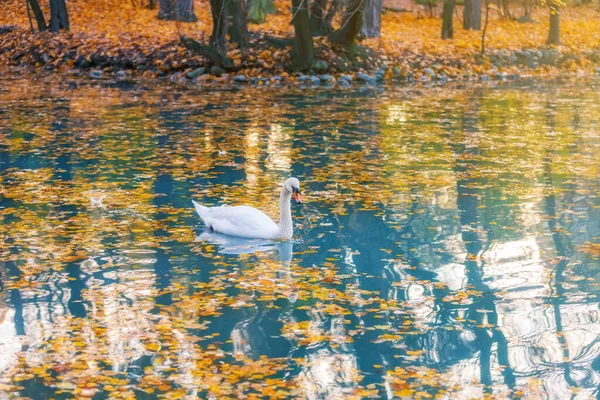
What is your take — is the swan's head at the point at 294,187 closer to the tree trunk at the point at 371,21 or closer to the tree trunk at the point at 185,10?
the tree trunk at the point at 371,21

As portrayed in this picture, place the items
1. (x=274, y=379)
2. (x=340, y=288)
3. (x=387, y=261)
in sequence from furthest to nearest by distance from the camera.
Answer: (x=387, y=261)
(x=340, y=288)
(x=274, y=379)

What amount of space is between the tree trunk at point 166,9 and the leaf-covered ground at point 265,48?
12.2 inches

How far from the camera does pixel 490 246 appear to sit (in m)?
9.15

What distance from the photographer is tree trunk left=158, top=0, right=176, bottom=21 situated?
30516mm

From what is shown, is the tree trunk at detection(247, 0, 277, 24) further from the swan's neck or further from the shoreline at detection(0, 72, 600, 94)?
the swan's neck

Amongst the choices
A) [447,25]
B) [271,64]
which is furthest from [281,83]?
[447,25]

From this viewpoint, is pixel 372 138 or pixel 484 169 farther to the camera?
pixel 372 138

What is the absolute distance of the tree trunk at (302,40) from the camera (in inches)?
935

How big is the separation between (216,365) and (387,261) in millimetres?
2942

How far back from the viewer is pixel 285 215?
363 inches

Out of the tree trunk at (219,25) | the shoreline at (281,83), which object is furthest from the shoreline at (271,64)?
the tree trunk at (219,25)

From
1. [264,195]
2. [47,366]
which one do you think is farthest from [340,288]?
[264,195]

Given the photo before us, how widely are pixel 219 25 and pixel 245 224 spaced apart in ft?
49.3

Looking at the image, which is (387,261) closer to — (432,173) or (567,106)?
(432,173)
